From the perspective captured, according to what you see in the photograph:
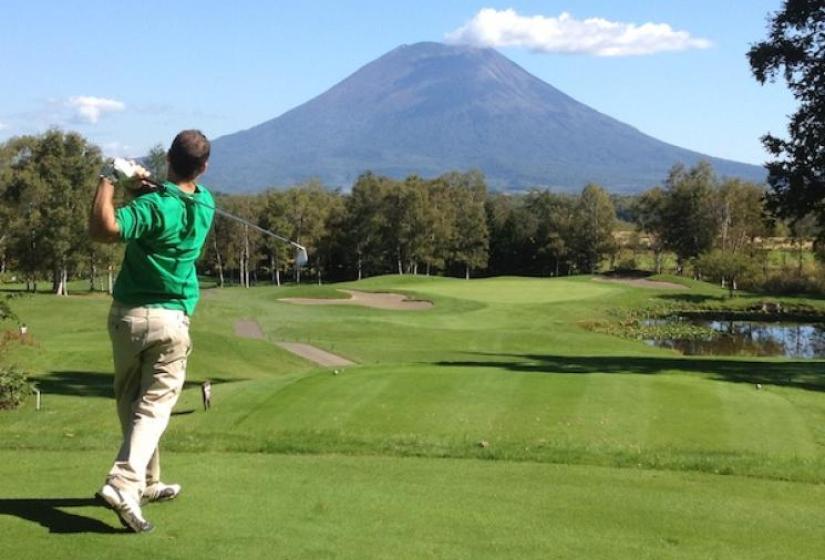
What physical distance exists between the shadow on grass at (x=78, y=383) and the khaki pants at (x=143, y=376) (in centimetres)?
1169

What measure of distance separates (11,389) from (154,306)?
33.3 feet

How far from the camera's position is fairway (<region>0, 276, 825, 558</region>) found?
4.97 meters

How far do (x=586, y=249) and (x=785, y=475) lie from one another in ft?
292

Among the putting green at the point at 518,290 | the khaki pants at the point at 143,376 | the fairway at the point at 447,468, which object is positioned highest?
the khaki pants at the point at 143,376

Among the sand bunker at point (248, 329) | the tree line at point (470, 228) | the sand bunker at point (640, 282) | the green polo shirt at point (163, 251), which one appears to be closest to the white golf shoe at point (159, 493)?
the green polo shirt at point (163, 251)

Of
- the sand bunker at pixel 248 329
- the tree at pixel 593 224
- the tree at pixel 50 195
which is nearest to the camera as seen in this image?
the sand bunker at pixel 248 329

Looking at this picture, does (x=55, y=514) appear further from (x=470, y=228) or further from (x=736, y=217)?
(x=470, y=228)

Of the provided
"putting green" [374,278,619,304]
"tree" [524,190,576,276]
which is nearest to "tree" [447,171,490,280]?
"tree" [524,190,576,276]

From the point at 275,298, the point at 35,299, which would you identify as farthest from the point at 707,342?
the point at 35,299

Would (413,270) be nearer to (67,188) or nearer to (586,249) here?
(586,249)

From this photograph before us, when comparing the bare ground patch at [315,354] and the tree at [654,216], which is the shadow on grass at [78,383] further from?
the tree at [654,216]

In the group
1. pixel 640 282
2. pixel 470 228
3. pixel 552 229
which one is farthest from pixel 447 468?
pixel 470 228

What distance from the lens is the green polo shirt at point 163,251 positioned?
513 centimetres

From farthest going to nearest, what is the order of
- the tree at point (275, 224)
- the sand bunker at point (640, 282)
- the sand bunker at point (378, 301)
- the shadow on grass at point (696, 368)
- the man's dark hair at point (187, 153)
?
1. the tree at point (275, 224)
2. the sand bunker at point (640, 282)
3. the sand bunker at point (378, 301)
4. the shadow on grass at point (696, 368)
5. the man's dark hair at point (187, 153)
